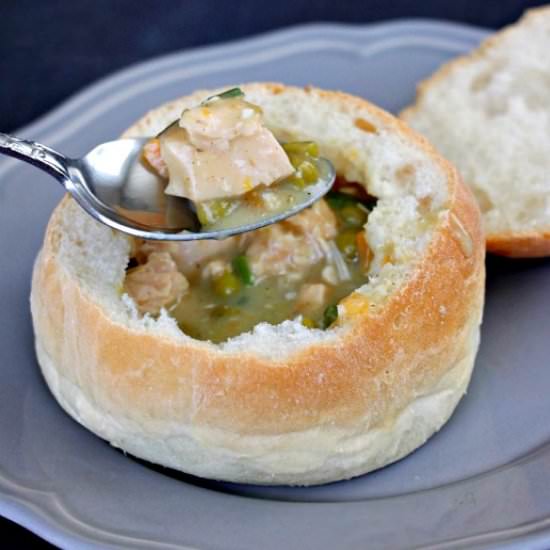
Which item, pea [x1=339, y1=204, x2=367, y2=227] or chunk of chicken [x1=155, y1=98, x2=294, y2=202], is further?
pea [x1=339, y1=204, x2=367, y2=227]

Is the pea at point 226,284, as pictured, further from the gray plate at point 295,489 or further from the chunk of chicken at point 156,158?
the gray plate at point 295,489

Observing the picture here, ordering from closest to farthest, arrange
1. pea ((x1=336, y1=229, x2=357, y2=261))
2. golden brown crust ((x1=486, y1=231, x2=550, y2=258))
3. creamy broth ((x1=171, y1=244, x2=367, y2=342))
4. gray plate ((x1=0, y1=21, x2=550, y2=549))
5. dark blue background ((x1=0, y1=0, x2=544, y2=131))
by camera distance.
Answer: gray plate ((x1=0, y1=21, x2=550, y2=549)) < creamy broth ((x1=171, y1=244, x2=367, y2=342)) < pea ((x1=336, y1=229, x2=357, y2=261)) < golden brown crust ((x1=486, y1=231, x2=550, y2=258)) < dark blue background ((x1=0, y1=0, x2=544, y2=131))

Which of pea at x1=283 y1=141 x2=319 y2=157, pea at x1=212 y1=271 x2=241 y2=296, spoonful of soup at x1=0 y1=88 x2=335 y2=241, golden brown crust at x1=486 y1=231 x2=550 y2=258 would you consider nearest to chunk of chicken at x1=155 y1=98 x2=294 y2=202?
spoonful of soup at x1=0 y1=88 x2=335 y2=241

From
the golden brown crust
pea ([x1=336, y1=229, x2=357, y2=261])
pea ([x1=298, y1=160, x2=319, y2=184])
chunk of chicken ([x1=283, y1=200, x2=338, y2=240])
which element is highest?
pea ([x1=298, y1=160, x2=319, y2=184])

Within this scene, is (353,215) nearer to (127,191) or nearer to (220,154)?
(220,154)

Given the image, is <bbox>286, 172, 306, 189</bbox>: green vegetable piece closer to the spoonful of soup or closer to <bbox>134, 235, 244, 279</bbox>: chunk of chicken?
the spoonful of soup

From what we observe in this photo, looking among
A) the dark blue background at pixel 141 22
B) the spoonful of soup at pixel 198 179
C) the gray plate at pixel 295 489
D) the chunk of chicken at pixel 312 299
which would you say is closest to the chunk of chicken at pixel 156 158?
the spoonful of soup at pixel 198 179
